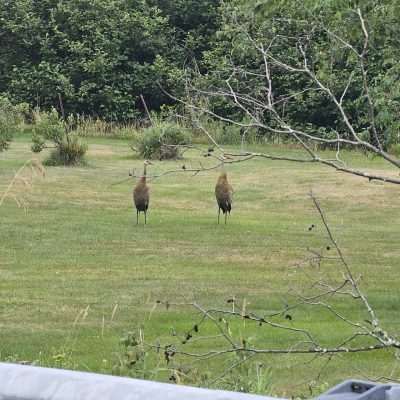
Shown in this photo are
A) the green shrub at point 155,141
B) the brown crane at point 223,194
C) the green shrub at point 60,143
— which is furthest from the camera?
the green shrub at point 155,141

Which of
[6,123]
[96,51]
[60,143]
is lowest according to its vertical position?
[60,143]

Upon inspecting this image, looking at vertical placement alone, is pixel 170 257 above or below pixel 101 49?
below

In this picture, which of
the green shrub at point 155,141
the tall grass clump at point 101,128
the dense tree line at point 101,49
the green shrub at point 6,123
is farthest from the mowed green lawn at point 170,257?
the dense tree line at point 101,49

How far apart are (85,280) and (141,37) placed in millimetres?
27472

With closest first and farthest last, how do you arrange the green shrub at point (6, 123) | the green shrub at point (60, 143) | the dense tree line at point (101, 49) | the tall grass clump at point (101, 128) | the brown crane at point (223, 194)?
the brown crane at point (223, 194) < the green shrub at point (6, 123) < the green shrub at point (60, 143) < the tall grass clump at point (101, 128) < the dense tree line at point (101, 49)

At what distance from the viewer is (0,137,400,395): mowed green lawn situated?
367 inches

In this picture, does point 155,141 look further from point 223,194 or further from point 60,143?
point 223,194

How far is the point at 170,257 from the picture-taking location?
1404 cm

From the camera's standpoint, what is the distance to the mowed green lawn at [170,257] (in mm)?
9328

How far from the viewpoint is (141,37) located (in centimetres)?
3881

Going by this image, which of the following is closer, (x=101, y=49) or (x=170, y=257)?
(x=170, y=257)

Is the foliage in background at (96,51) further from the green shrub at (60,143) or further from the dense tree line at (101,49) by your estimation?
the green shrub at (60,143)

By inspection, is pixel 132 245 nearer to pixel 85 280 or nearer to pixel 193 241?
pixel 193 241

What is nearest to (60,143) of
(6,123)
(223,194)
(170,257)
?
(6,123)
